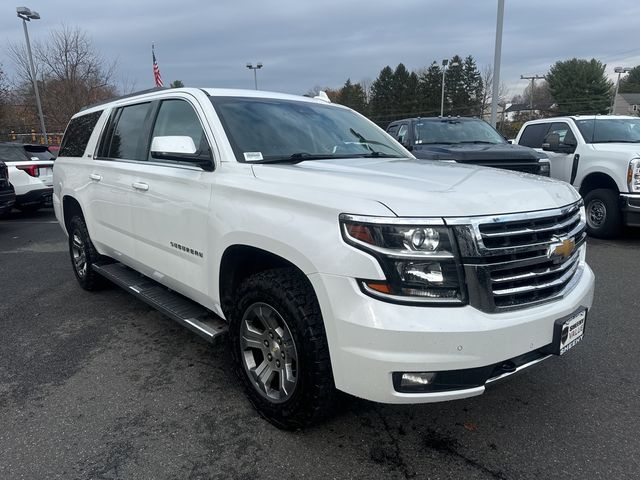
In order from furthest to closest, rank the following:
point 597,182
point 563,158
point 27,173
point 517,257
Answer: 1. point 27,173
2. point 563,158
3. point 597,182
4. point 517,257

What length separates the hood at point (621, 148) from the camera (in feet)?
23.8

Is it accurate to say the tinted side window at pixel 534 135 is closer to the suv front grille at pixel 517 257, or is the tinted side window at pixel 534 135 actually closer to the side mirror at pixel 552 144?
the side mirror at pixel 552 144

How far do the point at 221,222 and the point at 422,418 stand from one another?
5.48ft

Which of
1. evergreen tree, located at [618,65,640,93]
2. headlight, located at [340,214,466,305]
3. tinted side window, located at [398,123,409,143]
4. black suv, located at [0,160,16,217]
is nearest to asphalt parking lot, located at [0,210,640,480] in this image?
headlight, located at [340,214,466,305]

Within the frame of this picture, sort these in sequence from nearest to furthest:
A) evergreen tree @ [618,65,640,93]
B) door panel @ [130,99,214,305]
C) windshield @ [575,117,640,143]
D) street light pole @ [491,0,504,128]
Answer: door panel @ [130,99,214,305]
windshield @ [575,117,640,143]
street light pole @ [491,0,504,128]
evergreen tree @ [618,65,640,93]

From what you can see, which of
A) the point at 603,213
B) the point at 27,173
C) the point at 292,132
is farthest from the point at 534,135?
the point at 27,173

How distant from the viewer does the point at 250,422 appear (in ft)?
9.44

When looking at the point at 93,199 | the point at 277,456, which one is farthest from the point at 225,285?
the point at 93,199

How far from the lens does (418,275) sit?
7.00 feet

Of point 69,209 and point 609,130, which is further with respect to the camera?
point 609,130

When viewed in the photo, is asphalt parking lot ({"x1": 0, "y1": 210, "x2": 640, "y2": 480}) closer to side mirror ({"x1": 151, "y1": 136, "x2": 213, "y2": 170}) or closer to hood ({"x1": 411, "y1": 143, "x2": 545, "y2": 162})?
side mirror ({"x1": 151, "y1": 136, "x2": 213, "y2": 170})

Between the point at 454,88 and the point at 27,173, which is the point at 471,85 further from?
the point at 27,173

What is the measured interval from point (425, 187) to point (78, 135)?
4.50m

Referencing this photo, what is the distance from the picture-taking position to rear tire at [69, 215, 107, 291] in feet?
16.7
